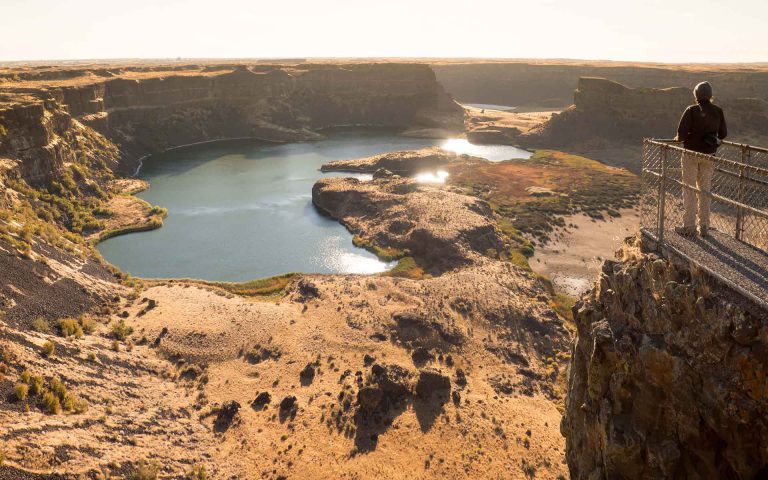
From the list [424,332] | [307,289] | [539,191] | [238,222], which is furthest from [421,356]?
[539,191]

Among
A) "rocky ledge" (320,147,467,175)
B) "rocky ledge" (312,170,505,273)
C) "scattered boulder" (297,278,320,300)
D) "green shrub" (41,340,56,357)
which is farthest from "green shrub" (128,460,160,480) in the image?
"rocky ledge" (320,147,467,175)

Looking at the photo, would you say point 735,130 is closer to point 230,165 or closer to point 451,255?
point 451,255

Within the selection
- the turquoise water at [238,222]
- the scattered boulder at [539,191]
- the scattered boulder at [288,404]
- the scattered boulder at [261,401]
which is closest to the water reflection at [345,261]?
the turquoise water at [238,222]

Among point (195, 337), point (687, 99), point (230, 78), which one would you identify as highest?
point (230, 78)

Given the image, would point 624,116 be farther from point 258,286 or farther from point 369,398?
point 369,398

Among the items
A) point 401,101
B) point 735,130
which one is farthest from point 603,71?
point 735,130

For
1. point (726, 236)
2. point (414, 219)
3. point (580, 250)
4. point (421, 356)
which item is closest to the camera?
point (726, 236)
